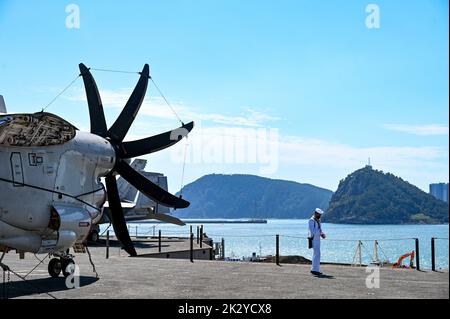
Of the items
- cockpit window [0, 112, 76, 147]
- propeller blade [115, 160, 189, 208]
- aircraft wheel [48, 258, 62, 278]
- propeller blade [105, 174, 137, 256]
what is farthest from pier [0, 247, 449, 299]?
cockpit window [0, 112, 76, 147]

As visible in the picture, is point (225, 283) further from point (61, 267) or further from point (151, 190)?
point (61, 267)

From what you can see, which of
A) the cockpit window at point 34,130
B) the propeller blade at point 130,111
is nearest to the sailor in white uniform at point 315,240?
the propeller blade at point 130,111

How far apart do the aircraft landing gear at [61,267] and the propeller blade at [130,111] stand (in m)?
4.48

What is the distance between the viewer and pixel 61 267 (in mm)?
16094

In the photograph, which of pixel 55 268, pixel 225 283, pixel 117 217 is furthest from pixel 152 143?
→ pixel 225 283

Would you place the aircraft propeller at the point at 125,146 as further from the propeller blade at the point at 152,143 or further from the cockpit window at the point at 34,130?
the cockpit window at the point at 34,130

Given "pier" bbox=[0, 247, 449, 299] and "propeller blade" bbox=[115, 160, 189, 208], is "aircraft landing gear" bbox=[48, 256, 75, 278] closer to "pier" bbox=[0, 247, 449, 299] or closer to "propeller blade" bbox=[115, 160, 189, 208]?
"pier" bbox=[0, 247, 449, 299]

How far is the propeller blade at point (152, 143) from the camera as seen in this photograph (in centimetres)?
1750

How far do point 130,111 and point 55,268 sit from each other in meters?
6.08

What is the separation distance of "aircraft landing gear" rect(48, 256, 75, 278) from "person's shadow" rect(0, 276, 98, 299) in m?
0.29

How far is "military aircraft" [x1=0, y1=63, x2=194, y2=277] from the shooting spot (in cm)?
1317
